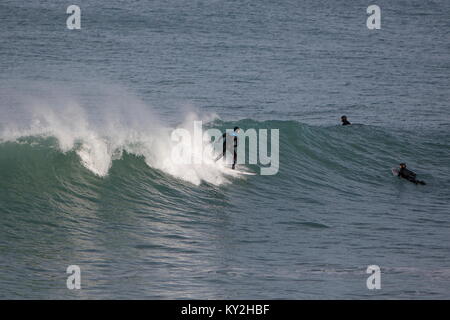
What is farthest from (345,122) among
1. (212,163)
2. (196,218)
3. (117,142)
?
(196,218)

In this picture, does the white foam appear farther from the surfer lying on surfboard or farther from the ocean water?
the surfer lying on surfboard

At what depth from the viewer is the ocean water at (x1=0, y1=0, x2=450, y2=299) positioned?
43.1 ft

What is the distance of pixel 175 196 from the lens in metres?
18.0

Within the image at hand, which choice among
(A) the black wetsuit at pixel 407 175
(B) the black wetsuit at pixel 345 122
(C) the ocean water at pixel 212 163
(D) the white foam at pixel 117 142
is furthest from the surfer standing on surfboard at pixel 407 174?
(D) the white foam at pixel 117 142

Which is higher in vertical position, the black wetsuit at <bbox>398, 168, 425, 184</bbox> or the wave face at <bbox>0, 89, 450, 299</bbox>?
the black wetsuit at <bbox>398, 168, 425, 184</bbox>

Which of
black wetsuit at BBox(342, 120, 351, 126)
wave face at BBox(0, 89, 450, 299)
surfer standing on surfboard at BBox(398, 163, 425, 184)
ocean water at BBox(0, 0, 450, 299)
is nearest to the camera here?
wave face at BBox(0, 89, 450, 299)

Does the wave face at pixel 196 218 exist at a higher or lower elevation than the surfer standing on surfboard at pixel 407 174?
lower

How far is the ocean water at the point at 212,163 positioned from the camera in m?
13.1

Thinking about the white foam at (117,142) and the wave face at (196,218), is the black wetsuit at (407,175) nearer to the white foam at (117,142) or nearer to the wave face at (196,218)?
the wave face at (196,218)

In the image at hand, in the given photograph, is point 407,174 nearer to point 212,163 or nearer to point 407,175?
point 407,175

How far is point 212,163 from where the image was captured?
65.6ft

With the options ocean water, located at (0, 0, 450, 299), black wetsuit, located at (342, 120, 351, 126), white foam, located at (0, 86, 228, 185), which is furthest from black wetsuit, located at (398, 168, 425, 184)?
white foam, located at (0, 86, 228, 185)
